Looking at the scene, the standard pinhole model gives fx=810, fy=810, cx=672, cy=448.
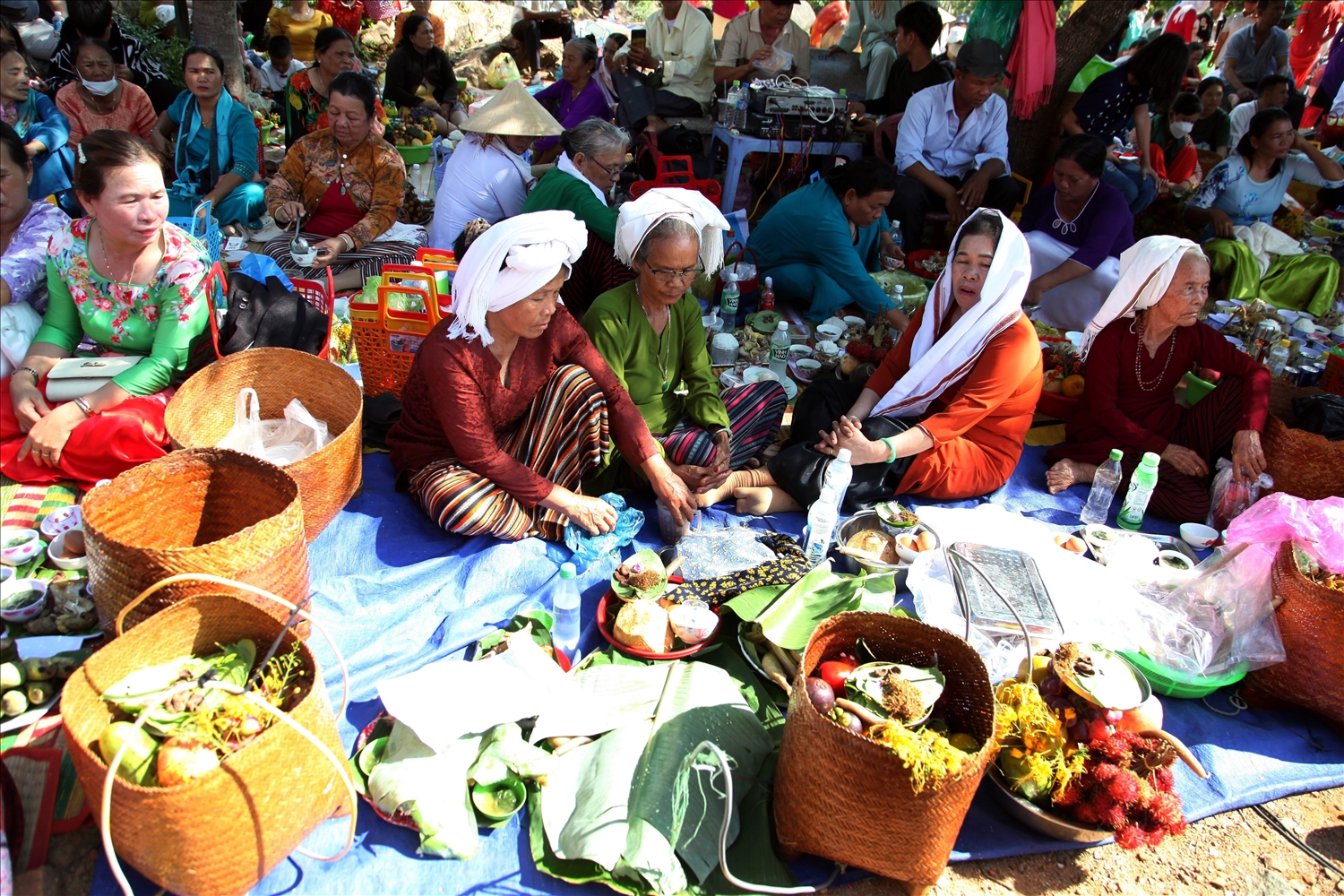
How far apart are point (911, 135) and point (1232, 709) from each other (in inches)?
206

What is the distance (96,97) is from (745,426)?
5724 millimetres

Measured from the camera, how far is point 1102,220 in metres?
5.54

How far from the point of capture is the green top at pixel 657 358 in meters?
3.69

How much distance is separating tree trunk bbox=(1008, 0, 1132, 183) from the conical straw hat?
475cm

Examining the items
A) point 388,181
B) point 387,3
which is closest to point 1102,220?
point 388,181

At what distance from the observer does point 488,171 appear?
5.09 metres

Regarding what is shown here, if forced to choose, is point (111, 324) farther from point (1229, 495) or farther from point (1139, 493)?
point (1229, 495)

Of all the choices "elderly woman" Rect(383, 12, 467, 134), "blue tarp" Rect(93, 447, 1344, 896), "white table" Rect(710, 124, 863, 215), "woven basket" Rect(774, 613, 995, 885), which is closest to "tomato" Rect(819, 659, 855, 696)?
"woven basket" Rect(774, 613, 995, 885)

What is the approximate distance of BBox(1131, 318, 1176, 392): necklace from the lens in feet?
13.7

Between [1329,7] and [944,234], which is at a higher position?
[1329,7]

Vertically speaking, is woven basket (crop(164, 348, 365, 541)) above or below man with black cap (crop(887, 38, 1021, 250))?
below

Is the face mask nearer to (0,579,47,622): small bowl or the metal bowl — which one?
(0,579,47,622): small bowl

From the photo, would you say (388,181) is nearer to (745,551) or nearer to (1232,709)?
(745,551)

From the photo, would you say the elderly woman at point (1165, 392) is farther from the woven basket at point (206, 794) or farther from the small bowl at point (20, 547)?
the small bowl at point (20, 547)
